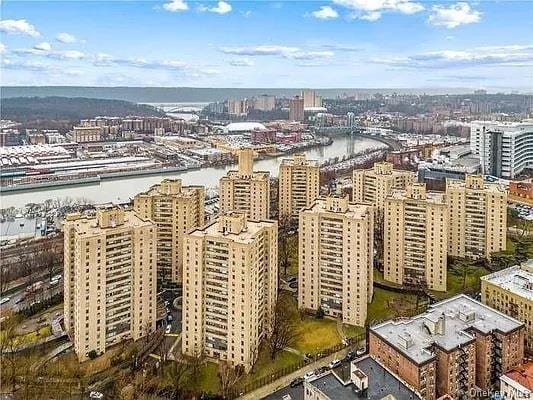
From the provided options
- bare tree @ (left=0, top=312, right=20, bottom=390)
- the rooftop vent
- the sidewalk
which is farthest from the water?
the rooftop vent

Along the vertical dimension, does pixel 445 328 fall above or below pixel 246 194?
below

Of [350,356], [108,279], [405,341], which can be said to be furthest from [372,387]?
[108,279]

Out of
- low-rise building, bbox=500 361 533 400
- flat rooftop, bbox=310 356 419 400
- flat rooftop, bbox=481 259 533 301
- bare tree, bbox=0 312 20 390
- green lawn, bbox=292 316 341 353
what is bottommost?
green lawn, bbox=292 316 341 353

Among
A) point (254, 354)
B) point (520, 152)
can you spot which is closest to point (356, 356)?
point (254, 354)

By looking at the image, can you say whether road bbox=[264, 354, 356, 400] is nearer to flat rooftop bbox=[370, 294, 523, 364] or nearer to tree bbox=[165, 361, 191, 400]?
flat rooftop bbox=[370, 294, 523, 364]

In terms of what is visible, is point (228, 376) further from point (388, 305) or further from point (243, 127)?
point (243, 127)

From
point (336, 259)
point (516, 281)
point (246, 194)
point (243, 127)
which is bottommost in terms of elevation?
point (516, 281)

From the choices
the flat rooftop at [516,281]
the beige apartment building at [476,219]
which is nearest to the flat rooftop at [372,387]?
the flat rooftop at [516,281]
